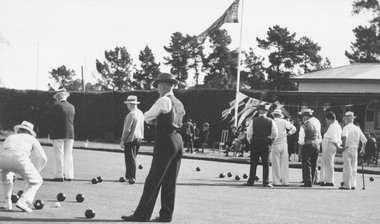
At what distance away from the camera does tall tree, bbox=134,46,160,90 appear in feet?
275

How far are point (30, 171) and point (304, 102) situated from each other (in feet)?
104

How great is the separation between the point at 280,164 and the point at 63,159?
5.46 metres

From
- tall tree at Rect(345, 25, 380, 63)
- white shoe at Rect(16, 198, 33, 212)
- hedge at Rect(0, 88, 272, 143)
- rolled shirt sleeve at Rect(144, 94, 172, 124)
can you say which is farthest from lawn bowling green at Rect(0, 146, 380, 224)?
tall tree at Rect(345, 25, 380, 63)

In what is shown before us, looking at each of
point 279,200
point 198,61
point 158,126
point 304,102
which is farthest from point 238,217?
point 198,61

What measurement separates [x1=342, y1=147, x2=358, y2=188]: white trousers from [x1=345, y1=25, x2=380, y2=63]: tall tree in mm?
49927

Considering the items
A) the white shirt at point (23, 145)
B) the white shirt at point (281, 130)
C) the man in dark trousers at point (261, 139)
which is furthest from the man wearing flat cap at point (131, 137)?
the white shirt at point (23, 145)

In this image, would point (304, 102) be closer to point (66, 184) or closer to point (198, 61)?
point (66, 184)

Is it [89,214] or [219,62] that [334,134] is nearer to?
[89,214]

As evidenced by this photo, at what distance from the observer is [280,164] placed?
16109mm

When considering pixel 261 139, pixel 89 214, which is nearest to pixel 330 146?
pixel 261 139

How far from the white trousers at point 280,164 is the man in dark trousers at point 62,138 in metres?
5.05

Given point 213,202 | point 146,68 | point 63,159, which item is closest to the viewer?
point 213,202

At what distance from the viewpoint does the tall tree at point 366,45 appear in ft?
219

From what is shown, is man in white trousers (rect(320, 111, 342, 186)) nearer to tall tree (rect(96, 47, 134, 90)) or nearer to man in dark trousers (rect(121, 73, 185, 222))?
man in dark trousers (rect(121, 73, 185, 222))
